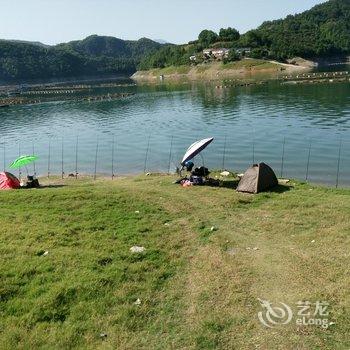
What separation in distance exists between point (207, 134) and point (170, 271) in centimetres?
4579

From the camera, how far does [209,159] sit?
4553cm

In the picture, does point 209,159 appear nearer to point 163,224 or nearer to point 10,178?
point 10,178

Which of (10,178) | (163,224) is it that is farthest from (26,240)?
(10,178)

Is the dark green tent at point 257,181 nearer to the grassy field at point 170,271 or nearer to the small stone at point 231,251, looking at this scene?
the grassy field at point 170,271

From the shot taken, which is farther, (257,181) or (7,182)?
(7,182)

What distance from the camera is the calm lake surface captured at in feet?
144

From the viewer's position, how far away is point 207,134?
60.9 meters

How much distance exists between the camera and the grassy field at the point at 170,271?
40.6 feet

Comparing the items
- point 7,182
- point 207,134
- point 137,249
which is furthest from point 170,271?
point 207,134

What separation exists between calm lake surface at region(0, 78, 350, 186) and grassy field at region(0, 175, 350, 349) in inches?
621

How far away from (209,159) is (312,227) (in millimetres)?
26011

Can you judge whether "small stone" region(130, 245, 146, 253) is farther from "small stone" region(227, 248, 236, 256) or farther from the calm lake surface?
the calm lake surface

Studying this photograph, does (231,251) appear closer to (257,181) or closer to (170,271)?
(170,271)

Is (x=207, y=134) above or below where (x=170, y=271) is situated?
above
